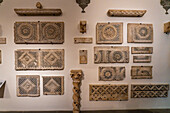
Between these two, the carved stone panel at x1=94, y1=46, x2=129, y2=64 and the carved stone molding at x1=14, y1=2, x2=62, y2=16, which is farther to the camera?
the carved stone panel at x1=94, y1=46, x2=129, y2=64

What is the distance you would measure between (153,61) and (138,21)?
0.71 metres

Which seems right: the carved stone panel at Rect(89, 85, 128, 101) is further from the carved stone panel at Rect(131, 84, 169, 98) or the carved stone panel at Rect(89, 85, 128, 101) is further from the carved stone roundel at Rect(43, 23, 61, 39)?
the carved stone roundel at Rect(43, 23, 61, 39)

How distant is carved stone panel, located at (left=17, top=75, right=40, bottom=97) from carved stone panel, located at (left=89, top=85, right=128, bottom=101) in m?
0.88

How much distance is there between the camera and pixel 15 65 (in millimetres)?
1584

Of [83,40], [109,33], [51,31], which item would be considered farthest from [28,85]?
[109,33]

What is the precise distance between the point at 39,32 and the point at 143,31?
5.56 ft

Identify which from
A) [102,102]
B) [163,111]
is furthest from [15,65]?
[163,111]

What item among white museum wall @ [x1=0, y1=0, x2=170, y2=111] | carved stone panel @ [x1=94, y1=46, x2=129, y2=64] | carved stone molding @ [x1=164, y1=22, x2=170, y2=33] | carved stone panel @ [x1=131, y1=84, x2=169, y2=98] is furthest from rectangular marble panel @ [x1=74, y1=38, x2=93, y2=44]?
carved stone molding @ [x1=164, y1=22, x2=170, y2=33]

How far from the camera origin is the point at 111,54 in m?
1.62

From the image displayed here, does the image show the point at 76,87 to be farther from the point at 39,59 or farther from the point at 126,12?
the point at 126,12

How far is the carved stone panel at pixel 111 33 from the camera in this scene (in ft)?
5.26

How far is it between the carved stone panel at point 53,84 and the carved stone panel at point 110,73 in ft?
2.15

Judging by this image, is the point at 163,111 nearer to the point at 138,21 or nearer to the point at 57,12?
the point at 138,21

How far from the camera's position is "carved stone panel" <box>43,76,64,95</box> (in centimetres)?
160
